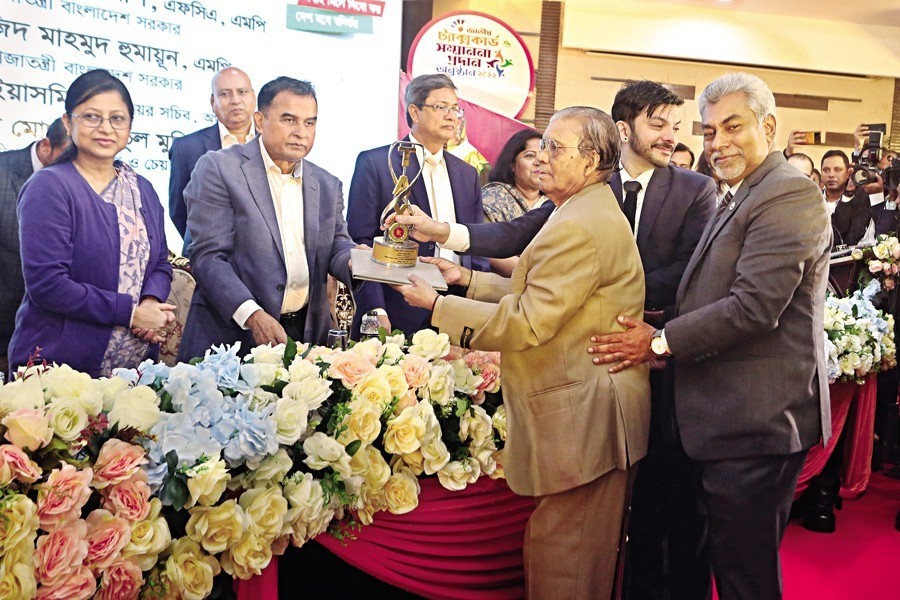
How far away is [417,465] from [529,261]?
0.59m

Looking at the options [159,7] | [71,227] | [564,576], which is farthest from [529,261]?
[159,7]

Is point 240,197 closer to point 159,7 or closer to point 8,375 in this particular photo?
point 8,375

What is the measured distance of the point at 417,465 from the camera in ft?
6.80

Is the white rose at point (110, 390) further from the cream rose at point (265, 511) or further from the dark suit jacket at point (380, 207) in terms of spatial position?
the dark suit jacket at point (380, 207)

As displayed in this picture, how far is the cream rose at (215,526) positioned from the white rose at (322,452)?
23 centimetres

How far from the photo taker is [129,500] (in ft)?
4.96

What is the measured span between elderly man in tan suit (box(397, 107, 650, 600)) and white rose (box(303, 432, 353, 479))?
1.52ft

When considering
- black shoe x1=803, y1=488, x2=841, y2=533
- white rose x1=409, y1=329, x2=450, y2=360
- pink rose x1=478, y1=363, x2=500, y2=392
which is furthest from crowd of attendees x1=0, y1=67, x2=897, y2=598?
black shoe x1=803, y1=488, x2=841, y2=533

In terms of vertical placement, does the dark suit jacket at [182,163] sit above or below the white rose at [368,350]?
above

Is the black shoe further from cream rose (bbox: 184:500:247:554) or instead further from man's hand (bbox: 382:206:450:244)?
cream rose (bbox: 184:500:247:554)

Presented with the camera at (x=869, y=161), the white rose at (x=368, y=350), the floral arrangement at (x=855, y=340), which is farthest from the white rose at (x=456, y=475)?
the camera at (x=869, y=161)

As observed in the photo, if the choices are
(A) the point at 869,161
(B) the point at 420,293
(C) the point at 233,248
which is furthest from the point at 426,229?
(A) the point at 869,161

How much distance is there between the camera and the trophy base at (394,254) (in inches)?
92.8

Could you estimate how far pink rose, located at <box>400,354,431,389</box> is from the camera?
6.93 ft
